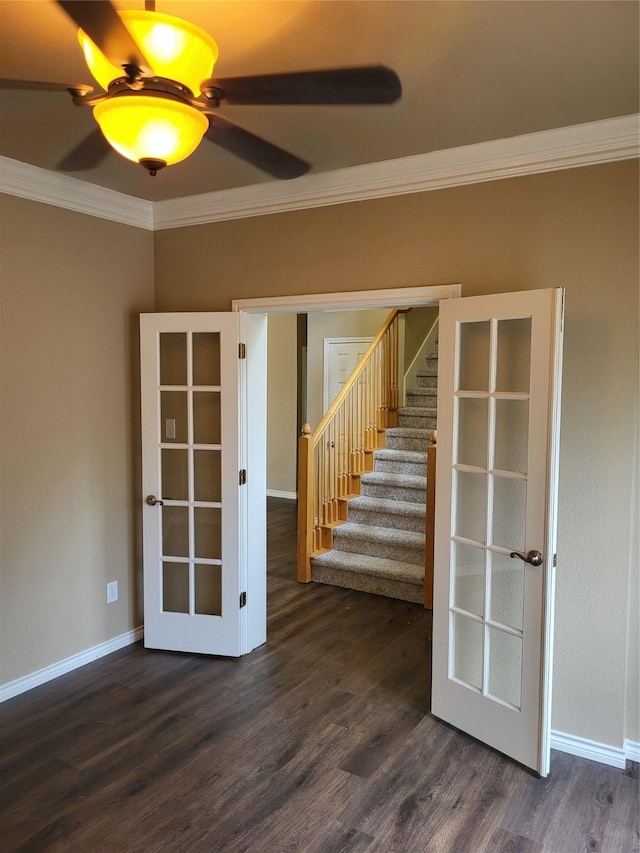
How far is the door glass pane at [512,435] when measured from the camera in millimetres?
2676

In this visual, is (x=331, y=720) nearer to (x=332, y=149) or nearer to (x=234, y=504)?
(x=234, y=504)

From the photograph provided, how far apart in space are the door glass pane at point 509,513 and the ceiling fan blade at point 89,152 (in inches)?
81.0

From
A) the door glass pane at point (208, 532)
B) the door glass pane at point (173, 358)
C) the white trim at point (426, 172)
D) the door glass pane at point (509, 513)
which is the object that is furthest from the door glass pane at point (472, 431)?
the door glass pane at point (173, 358)

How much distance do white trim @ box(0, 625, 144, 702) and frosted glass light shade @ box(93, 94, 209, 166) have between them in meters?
2.81

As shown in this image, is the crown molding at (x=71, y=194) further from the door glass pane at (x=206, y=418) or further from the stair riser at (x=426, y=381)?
the stair riser at (x=426, y=381)

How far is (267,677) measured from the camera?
11.3 ft

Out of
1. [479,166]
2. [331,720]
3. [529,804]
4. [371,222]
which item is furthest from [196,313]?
[529,804]

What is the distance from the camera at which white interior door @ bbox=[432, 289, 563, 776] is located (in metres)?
2.51

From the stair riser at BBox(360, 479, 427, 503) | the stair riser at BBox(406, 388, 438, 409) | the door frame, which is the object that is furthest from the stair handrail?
the door frame

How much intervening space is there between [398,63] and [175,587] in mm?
3040

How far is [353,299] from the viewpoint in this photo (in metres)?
3.18

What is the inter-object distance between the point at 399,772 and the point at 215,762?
31.4 inches

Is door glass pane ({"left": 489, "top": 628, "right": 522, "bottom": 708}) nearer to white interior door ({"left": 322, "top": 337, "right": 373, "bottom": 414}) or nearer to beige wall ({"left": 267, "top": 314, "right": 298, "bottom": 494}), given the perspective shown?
white interior door ({"left": 322, "top": 337, "right": 373, "bottom": 414})

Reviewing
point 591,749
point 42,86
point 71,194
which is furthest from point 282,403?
point 42,86
